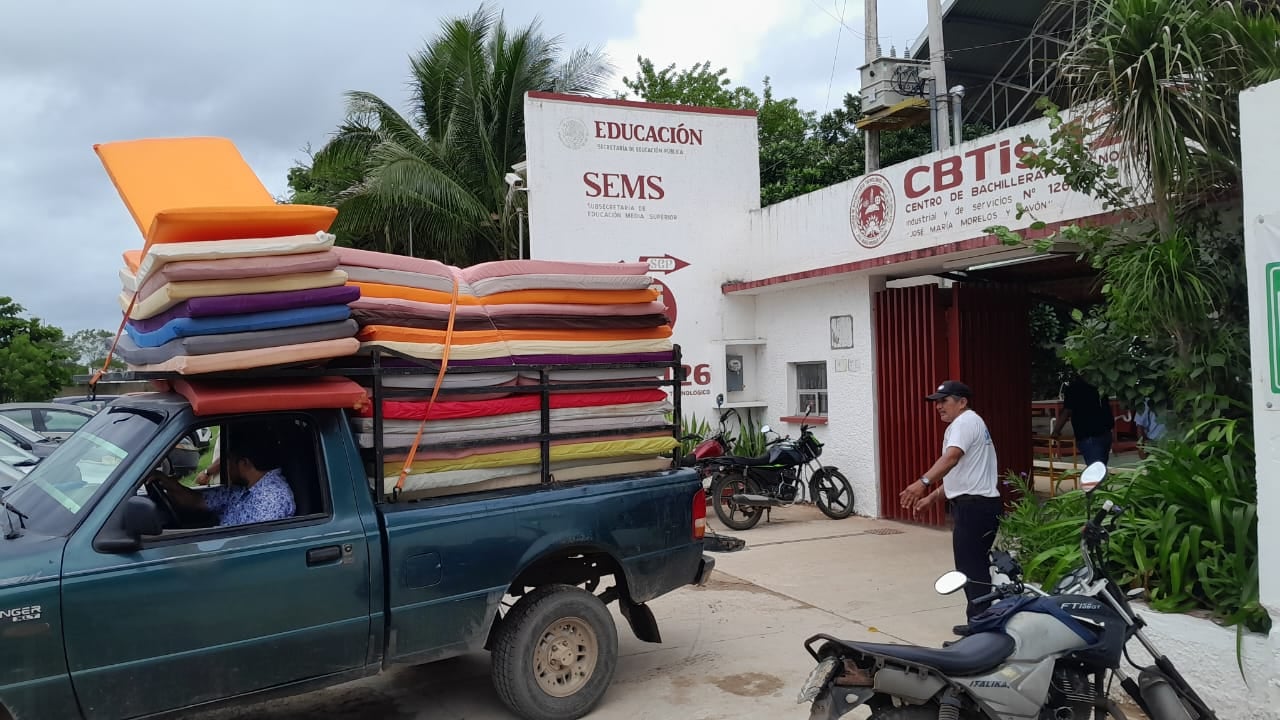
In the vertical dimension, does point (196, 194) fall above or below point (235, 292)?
above

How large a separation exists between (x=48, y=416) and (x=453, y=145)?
8.55m

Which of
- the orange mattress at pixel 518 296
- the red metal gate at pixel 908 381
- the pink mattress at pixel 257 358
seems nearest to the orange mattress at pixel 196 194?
the orange mattress at pixel 518 296

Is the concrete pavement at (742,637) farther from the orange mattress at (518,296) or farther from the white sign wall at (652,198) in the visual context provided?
the white sign wall at (652,198)

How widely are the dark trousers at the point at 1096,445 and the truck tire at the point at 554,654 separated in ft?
20.6

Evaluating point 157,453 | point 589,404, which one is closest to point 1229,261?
point 589,404

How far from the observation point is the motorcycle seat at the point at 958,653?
3547 mm

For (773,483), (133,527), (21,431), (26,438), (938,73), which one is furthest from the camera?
(938,73)

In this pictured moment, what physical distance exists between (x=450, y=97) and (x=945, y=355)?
1262cm

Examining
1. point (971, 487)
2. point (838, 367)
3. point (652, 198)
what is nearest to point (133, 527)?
point (971, 487)

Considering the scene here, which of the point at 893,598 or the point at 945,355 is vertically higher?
the point at 945,355

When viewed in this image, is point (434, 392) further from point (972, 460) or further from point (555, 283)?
point (972, 460)

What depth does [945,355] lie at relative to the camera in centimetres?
1028

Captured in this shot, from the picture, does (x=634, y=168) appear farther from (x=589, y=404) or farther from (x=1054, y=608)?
(x=1054, y=608)

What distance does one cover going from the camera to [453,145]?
18.9m
